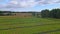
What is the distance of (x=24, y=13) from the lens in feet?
52.3

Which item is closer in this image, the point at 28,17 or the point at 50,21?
the point at 28,17

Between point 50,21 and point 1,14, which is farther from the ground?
point 1,14

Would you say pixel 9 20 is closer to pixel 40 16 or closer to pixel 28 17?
pixel 28 17

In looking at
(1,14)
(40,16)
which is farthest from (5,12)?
(40,16)

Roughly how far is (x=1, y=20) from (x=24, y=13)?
2906mm

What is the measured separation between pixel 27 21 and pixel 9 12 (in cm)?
397

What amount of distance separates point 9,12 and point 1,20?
2.83m

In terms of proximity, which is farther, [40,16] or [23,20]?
[40,16]

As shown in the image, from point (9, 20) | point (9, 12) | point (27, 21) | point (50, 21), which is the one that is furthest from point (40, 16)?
point (9, 12)

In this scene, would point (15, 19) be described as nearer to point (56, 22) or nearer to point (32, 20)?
point (32, 20)

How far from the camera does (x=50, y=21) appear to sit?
1945 cm

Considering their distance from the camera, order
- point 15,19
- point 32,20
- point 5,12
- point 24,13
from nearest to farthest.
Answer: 1. point 5,12
2. point 24,13
3. point 32,20
4. point 15,19

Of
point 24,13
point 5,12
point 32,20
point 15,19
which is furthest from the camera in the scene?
point 15,19

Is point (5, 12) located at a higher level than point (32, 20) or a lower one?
higher
